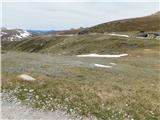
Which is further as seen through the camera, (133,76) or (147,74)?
(147,74)

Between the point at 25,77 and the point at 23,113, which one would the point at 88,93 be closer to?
the point at 25,77

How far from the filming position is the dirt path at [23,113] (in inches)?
770

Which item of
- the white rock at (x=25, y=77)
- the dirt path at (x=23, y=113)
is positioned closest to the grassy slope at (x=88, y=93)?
the white rock at (x=25, y=77)

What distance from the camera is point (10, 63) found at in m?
32.3

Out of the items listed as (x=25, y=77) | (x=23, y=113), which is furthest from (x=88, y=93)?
(x=23, y=113)

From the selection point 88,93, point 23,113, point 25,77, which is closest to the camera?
point 23,113

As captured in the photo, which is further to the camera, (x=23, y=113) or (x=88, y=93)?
(x=88, y=93)

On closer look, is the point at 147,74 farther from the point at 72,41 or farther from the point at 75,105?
the point at 72,41

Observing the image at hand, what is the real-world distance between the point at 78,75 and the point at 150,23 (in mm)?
125029

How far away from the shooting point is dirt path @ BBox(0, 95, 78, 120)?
19.6 meters

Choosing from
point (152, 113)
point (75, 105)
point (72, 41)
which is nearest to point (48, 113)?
point (75, 105)

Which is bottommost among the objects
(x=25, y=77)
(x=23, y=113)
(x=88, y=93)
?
(x=23, y=113)

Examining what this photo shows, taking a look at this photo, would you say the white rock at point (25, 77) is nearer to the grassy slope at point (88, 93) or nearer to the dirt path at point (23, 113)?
the grassy slope at point (88, 93)

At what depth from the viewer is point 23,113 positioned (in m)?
20.0
